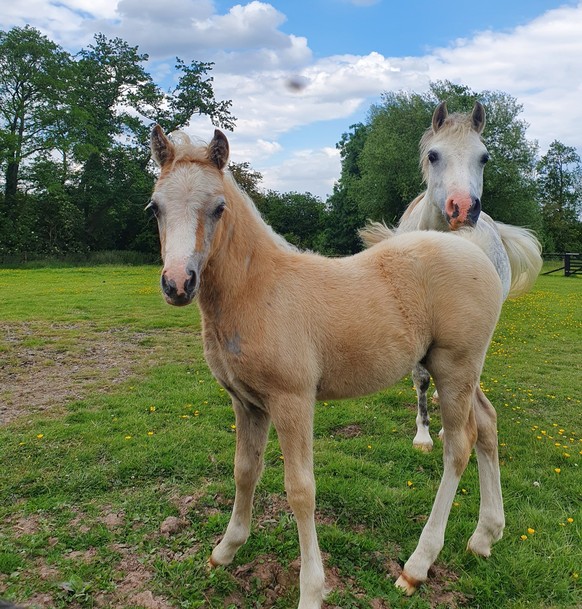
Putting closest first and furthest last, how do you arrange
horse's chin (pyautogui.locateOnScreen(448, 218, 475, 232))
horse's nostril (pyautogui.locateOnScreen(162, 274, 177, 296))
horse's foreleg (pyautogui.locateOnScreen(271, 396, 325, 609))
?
horse's nostril (pyautogui.locateOnScreen(162, 274, 177, 296)), horse's foreleg (pyautogui.locateOnScreen(271, 396, 325, 609)), horse's chin (pyautogui.locateOnScreen(448, 218, 475, 232))

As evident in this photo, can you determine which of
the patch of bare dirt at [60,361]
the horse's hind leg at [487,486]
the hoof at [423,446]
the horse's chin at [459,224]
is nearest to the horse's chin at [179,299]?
the horse's hind leg at [487,486]

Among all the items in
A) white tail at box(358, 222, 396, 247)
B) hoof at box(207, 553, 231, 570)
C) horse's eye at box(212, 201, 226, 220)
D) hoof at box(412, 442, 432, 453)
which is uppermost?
horse's eye at box(212, 201, 226, 220)

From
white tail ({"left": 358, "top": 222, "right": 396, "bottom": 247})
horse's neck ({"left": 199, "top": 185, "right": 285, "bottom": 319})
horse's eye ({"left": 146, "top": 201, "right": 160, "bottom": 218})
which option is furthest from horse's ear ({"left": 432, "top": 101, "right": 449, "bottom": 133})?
horse's eye ({"left": 146, "top": 201, "right": 160, "bottom": 218})

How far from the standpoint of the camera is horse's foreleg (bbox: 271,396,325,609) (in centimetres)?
264

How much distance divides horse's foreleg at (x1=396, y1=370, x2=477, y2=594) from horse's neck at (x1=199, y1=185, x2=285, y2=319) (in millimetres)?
1541

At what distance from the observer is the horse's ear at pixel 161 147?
259 centimetres

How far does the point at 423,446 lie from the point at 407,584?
1.98 meters

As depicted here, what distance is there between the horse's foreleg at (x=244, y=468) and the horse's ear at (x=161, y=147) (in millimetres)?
1578

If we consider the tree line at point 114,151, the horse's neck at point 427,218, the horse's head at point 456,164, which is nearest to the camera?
the horse's head at point 456,164

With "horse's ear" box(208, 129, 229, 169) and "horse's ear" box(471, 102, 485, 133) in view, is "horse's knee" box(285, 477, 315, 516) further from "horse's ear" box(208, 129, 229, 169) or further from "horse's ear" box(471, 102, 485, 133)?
"horse's ear" box(471, 102, 485, 133)

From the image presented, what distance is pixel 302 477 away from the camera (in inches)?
105

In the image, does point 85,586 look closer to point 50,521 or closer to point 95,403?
point 50,521

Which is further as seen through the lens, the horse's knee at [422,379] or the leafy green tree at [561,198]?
the leafy green tree at [561,198]

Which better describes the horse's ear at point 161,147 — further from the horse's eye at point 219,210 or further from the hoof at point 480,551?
the hoof at point 480,551
